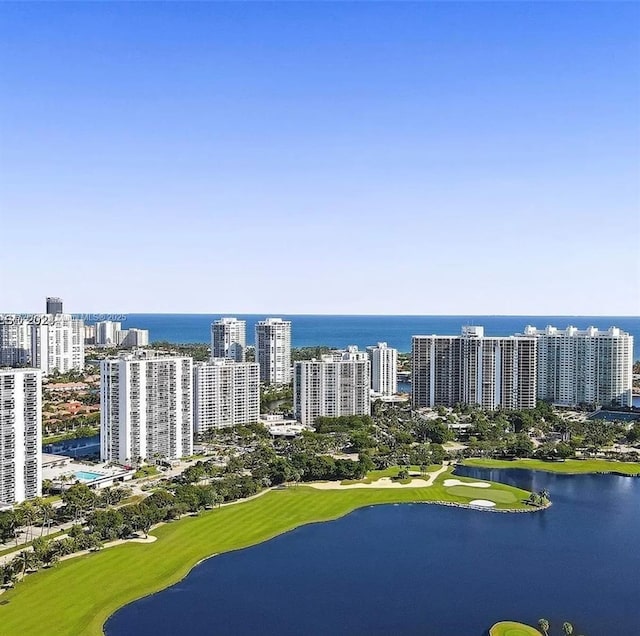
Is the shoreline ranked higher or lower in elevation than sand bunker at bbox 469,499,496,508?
higher

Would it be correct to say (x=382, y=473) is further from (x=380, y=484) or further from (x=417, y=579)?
(x=417, y=579)

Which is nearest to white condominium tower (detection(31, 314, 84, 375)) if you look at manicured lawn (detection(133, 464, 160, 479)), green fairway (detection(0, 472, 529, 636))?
manicured lawn (detection(133, 464, 160, 479))

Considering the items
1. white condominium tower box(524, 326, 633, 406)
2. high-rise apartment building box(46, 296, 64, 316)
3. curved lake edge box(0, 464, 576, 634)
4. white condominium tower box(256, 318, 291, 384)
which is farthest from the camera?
high-rise apartment building box(46, 296, 64, 316)

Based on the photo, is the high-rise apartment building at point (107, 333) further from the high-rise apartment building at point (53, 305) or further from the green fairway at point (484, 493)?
the green fairway at point (484, 493)

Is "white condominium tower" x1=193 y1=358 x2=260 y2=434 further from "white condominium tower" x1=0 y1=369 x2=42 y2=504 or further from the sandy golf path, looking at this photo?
"white condominium tower" x1=0 y1=369 x2=42 y2=504

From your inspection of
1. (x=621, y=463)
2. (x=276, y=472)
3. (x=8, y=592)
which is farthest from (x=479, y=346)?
(x=8, y=592)

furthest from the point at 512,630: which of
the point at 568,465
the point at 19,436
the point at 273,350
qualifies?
the point at 273,350

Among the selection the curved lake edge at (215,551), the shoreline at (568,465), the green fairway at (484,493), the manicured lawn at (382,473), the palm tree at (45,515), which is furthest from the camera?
the shoreline at (568,465)

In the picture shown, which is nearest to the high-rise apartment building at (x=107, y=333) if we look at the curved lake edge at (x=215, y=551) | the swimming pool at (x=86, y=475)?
the swimming pool at (x=86, y=475)
